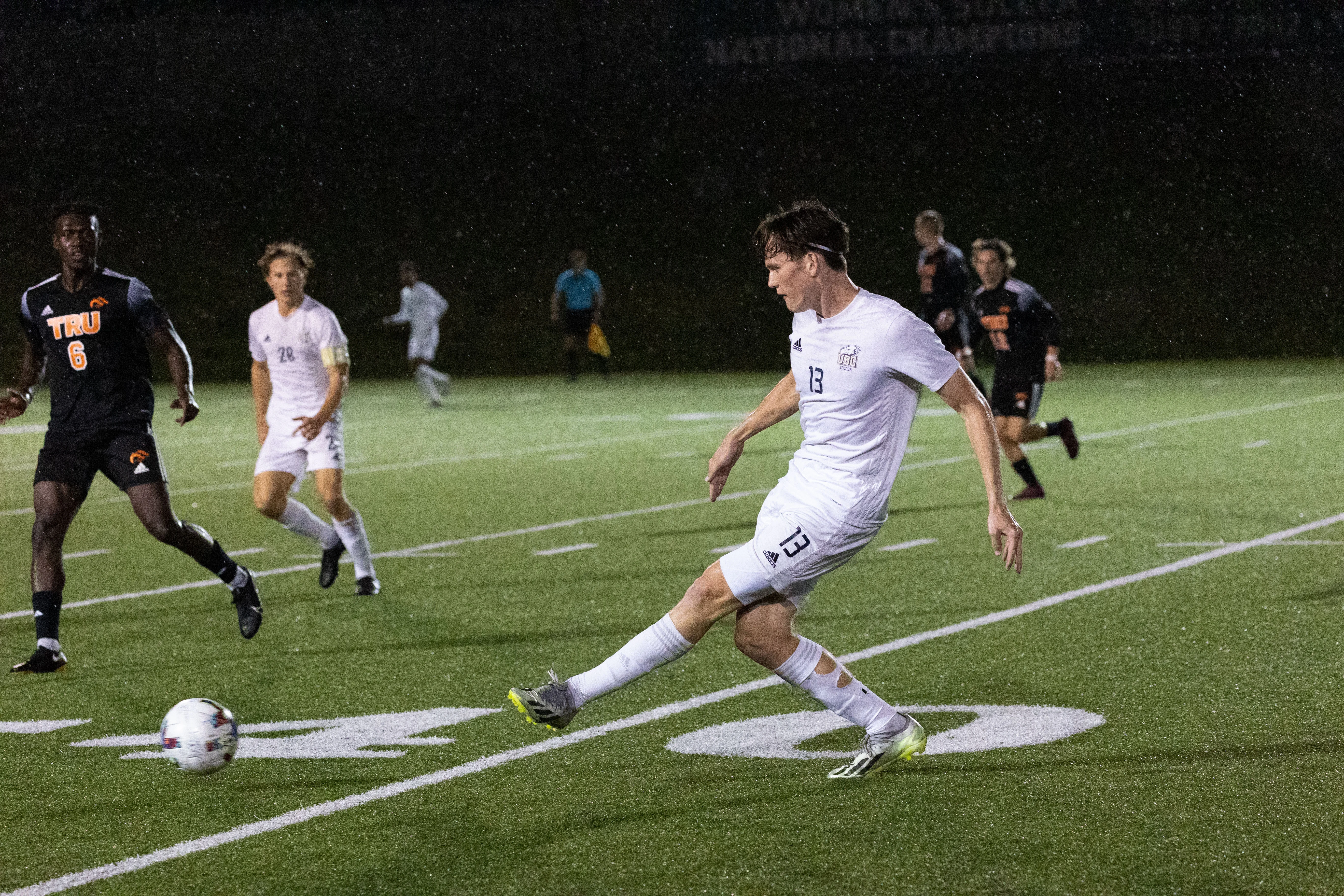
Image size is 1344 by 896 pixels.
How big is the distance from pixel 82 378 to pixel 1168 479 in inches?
381

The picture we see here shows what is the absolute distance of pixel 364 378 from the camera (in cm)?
3394

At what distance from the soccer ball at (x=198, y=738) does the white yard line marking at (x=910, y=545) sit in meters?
6.24

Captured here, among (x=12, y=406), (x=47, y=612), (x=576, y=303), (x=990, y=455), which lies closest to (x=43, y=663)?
(x=47, y=612)

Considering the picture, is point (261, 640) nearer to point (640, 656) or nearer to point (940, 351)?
point (640, 656)

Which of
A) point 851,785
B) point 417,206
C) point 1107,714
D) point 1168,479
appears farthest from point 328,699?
point 417,206

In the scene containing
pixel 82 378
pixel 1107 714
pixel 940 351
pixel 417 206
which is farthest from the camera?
pixel 417 206

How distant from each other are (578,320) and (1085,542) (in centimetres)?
2069

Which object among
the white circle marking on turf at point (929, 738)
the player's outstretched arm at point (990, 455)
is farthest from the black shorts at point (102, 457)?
the player's outstretched arm at point (990, 455)

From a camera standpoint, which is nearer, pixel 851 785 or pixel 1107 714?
pixel 851 785

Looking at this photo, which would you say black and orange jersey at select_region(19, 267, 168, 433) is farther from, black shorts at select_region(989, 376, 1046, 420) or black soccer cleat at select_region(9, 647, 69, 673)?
black shorts at select_region(989, 376, 1046, 420)

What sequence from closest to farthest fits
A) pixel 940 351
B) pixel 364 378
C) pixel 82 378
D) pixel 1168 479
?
pixel 940 351 → pixel 82 378 → pixel 1168 479 → pixel 364 378

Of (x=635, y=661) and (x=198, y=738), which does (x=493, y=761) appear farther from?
(x=198, y=738)

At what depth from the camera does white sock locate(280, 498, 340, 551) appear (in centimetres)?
1002

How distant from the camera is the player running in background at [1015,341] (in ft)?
44.8
